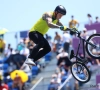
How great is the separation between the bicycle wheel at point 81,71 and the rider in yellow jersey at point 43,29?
46.2 inches

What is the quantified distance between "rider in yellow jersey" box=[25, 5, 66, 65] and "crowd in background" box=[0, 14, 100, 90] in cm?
425

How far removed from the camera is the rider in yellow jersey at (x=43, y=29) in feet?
53.5

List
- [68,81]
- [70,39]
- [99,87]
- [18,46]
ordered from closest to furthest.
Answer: [99,87] → [68,81] → [70,39] → [18,46]

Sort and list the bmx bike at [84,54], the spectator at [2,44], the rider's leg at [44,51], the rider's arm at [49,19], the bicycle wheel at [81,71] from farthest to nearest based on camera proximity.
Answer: the spectator at [2,44] → the bicycle wheel at [81,71] → the rider's leg at [44,51] → the bmx bike at [84,54] → the rider's arm at [49,19]

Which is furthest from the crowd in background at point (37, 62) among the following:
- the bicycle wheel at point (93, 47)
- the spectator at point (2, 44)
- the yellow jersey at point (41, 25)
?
the yellow jersey at point (41, 25)

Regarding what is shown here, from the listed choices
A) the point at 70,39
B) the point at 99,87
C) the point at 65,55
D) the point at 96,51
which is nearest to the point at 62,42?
the point at 70,39

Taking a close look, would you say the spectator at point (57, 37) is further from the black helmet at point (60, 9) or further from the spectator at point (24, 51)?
the black helmet at point (60, 9)

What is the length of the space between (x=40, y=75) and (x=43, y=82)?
2586 millimetres

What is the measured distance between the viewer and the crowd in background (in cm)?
2209

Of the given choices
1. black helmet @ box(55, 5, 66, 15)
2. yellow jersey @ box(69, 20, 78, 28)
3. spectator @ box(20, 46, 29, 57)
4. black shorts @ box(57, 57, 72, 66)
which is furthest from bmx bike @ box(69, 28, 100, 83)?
spectator @ box(20, 46, 29, 57)

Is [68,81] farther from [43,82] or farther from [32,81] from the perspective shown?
[32,81]

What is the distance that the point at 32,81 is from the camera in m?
23.9

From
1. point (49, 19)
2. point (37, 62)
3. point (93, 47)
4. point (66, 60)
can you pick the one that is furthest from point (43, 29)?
point (37, 62)

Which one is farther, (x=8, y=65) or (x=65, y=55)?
(x=8, y=65)
